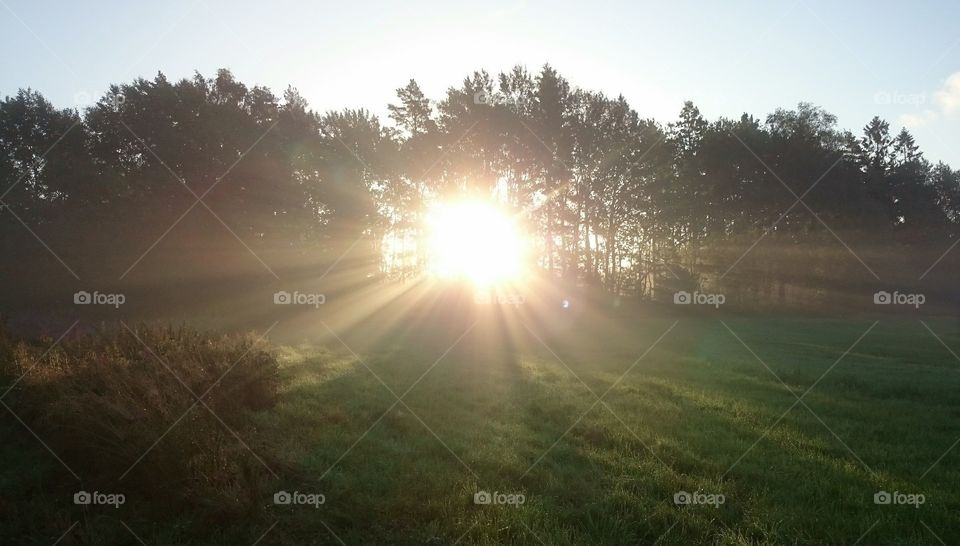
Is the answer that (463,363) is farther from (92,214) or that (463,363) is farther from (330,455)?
(92,214)

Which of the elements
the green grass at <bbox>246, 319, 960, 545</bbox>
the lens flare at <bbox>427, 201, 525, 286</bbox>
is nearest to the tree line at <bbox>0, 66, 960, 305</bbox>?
the lens flare at <bbox>427, 201, 525, 286</bbox>

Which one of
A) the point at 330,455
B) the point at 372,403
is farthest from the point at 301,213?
the point at 330,455

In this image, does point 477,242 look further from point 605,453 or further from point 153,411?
point 153,411

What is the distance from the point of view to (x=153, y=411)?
718cm

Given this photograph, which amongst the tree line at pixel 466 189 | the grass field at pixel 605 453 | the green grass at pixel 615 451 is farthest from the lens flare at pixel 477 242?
the green grass at pixel 615 451

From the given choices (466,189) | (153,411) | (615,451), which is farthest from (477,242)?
(153,411)

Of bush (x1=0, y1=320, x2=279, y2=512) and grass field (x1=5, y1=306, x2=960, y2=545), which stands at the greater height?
bush (x1=0, y1=320, x2=279, y2=512)

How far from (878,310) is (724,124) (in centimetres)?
2448

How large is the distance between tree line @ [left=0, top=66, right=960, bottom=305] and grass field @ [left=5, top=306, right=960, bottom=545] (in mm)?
Answer: 25923

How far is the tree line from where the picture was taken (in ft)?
116

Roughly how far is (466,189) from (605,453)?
4015 centimetres

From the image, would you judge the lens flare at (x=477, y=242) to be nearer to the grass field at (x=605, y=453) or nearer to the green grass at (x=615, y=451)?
the grass field at (x=605, y=453)

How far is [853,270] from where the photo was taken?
54812mm

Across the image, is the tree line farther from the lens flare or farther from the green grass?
the green grass
